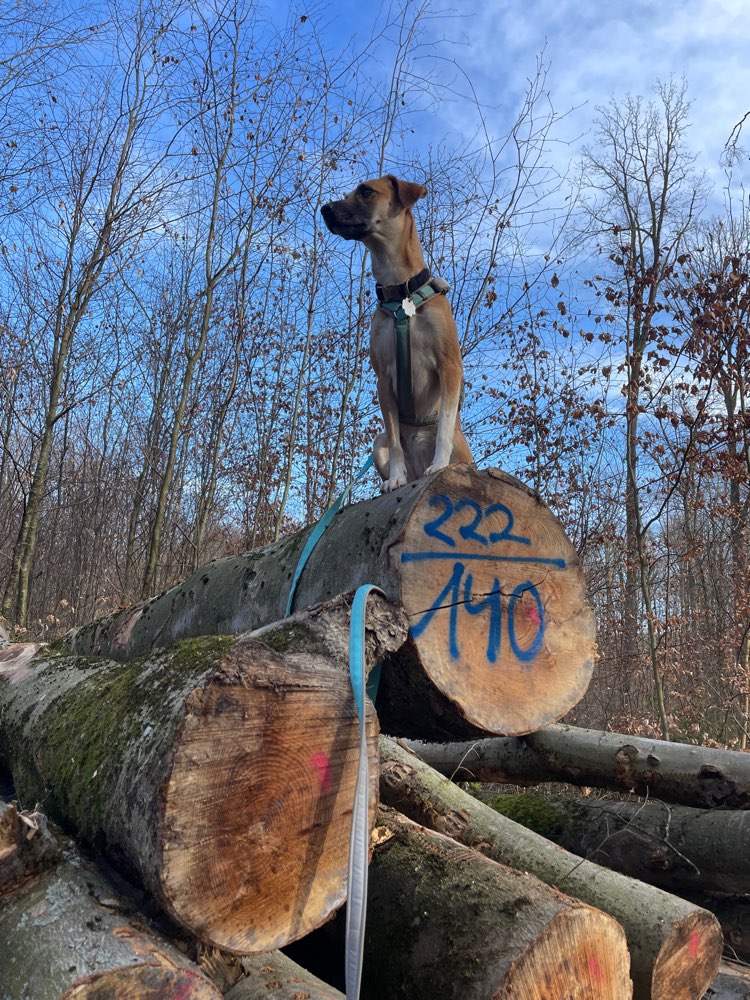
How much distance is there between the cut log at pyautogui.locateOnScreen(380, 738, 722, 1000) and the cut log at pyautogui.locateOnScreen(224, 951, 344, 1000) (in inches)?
34.0

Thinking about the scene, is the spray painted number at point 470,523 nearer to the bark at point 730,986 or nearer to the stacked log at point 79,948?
the stacked log at point 79,948

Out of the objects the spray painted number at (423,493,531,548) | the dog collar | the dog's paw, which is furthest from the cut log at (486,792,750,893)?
the dog collar

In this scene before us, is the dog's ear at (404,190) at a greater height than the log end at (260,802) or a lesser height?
greater

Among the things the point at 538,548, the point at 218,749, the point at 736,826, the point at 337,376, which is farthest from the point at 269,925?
the point at 337,376

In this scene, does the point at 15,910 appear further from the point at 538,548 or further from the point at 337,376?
the point at 337,376

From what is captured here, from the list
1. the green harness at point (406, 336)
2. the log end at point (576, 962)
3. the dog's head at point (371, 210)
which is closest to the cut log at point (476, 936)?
the log end at point (576, 962)

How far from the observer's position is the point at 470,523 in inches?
99.5

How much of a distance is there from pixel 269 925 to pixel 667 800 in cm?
239

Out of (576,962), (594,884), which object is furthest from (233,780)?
(594,884)

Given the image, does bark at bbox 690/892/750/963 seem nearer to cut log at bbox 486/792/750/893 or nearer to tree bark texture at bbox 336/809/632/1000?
cut log at bbox 486/792/750/893

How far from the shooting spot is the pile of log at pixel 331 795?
153 centimetres

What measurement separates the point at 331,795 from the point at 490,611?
97cm

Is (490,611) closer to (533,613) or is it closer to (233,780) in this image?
(533,613)

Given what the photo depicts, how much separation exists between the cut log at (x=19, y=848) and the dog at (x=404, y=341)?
207 cm
